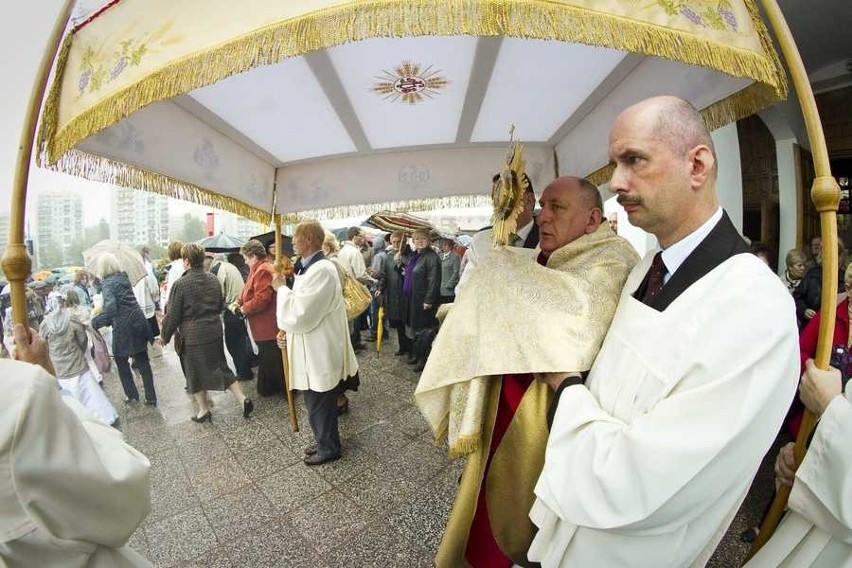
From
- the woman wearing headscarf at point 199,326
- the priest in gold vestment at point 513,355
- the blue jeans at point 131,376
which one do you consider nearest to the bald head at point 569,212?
the priest in gold vestment at point 513,355

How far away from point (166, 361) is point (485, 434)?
22.2 feet

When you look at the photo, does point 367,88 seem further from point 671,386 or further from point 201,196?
point 671,386

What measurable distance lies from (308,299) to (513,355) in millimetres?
2448

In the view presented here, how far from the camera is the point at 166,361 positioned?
21.2ft

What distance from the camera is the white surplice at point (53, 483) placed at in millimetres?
762

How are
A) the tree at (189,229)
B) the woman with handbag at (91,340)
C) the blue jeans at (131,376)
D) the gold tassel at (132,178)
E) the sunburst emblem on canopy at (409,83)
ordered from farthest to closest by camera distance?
the tree at (189,229)
the blue jeans at (131,376)
the woman with handbag at (91,340)
the sunburst emblem on canopy at (409,83)
the gold tassel at (132,178)

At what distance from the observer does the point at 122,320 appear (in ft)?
14.7

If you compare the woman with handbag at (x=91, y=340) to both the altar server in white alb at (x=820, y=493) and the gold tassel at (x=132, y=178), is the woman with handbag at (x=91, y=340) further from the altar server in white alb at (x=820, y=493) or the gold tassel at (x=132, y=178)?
the altar server in white alb at (x=820, y=493)

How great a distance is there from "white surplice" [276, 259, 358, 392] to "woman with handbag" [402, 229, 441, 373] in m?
2.83

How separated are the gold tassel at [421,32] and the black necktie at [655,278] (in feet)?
1.86

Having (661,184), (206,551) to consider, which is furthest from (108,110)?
(206,551)

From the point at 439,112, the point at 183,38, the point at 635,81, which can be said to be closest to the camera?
the point at 183,38

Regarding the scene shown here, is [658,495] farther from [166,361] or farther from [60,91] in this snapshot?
[166,361]

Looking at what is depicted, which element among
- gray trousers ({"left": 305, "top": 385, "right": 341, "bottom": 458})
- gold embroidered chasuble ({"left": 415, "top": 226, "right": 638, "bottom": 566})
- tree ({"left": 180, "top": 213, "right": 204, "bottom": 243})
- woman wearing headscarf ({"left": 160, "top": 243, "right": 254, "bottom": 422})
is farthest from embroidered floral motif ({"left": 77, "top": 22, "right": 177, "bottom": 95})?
tree ({"left": 180, "top": 213, "right": 204, "bottom": 243})
